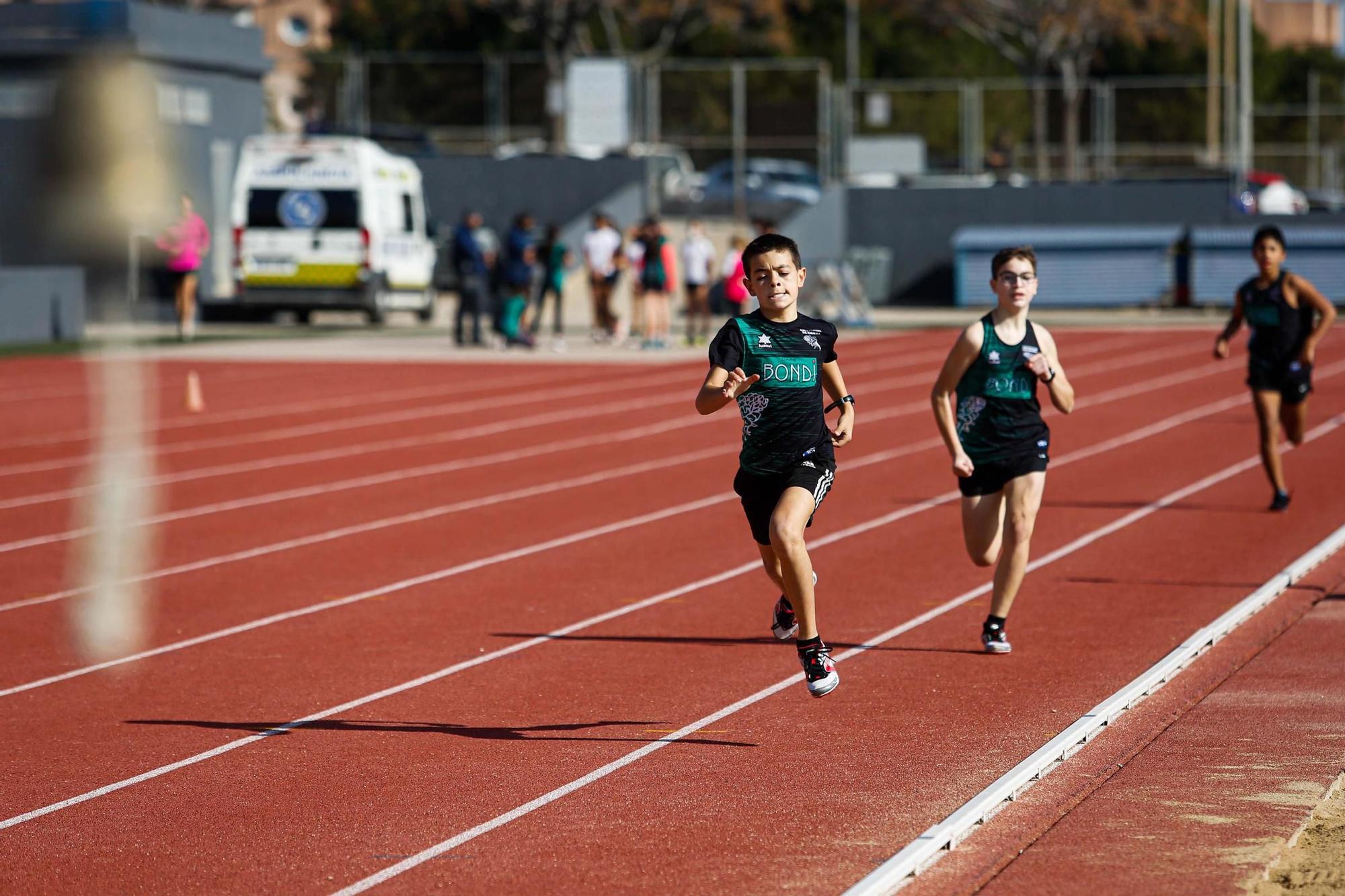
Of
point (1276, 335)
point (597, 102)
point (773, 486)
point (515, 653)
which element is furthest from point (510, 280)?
point (773, 486)

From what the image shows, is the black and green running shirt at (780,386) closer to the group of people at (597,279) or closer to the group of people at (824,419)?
the group of people at (824,419)

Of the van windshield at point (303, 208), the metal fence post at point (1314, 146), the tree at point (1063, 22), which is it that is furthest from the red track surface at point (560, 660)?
the tree at point (1063, 22)

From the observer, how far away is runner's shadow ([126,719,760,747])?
284 inches

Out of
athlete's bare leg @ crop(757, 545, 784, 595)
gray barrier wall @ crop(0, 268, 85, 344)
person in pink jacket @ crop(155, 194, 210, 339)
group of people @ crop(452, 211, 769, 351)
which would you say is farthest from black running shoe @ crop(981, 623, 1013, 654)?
gray barrier wall @ crop(0, 268, 85, 344)

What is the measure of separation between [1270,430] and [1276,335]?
1.92 feet

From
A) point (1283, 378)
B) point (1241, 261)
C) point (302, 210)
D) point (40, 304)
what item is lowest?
point (1283, 378)

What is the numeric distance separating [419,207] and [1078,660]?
25.8 metres

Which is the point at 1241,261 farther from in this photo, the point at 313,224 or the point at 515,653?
the point at 515,653

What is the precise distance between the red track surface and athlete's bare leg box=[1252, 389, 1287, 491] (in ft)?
0.94

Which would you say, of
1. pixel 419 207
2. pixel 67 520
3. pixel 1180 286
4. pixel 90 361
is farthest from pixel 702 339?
pixel 67 520

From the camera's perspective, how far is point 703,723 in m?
7.39

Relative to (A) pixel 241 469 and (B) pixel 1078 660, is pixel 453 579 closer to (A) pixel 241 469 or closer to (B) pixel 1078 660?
(B) pixel 1078 660

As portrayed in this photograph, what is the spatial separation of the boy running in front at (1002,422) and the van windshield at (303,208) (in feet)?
78.1

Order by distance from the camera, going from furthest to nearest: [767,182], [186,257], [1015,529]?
[767,182] → [186,257] → [1015,529]
